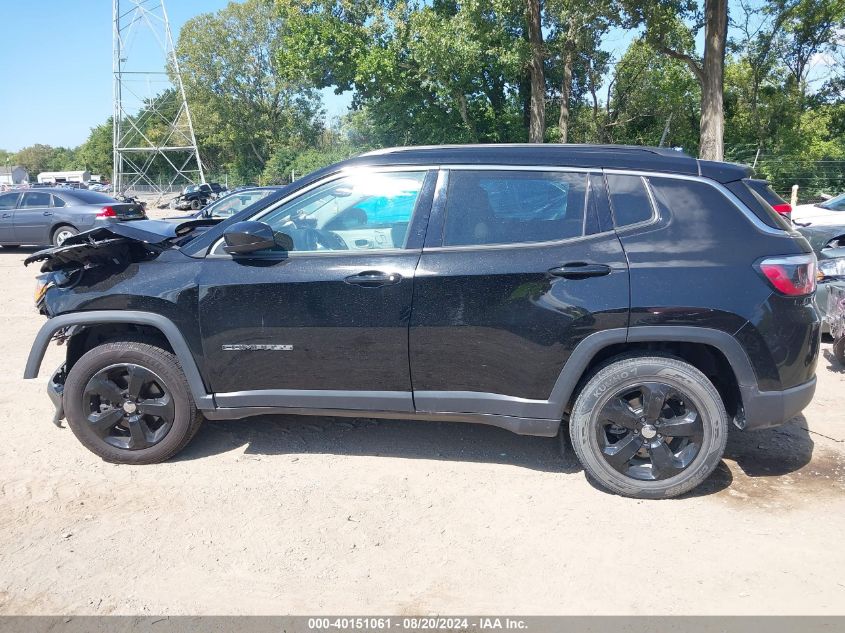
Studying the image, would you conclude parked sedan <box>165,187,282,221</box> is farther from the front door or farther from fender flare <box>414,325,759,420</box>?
fender flare <box>414,325,759,420</box>

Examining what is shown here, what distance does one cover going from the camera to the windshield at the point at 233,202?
13.6 m

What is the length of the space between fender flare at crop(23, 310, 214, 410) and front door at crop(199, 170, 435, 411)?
0.10 metres

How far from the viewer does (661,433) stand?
361cm

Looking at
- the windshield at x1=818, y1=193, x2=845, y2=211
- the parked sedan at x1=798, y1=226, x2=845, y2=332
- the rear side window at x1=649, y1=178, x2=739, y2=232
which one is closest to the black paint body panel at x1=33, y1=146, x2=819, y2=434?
the rear side window at x1=649, y1=178, x2=739, y2=232

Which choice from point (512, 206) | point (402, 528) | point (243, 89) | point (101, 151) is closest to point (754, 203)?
point (512, 206)

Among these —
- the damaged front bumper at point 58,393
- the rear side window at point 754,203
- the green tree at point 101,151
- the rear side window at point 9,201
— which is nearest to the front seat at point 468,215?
the rear side window at point 754,203

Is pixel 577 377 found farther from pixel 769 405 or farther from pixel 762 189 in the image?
pixel 762 189

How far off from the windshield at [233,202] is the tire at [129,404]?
9.75m

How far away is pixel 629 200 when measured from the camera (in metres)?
3.61

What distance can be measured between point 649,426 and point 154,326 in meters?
2.88

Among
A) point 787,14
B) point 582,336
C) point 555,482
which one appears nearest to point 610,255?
point 582,336

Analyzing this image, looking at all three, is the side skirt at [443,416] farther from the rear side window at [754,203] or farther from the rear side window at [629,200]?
the rear side window at [754,203]

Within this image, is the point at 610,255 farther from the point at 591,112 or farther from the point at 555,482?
the point at 591,112

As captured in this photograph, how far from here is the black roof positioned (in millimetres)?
3627
